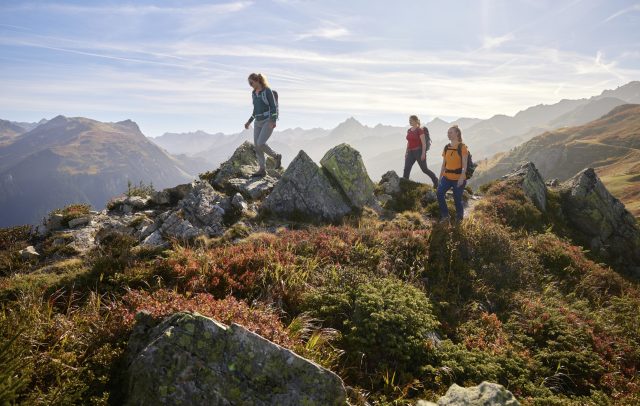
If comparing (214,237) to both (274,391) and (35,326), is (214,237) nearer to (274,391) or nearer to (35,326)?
(35,326)

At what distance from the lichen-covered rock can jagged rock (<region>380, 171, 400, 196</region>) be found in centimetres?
1547

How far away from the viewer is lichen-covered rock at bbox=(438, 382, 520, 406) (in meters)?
4.75

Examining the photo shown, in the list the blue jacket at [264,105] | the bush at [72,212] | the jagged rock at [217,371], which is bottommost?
the jagged rock at [217,371]

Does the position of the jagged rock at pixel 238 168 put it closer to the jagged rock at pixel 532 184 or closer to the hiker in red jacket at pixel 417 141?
the hiker in red jacket at pixel 417 141

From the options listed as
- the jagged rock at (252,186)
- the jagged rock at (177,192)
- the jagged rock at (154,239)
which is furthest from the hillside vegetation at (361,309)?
the jagged rock at (177,192)

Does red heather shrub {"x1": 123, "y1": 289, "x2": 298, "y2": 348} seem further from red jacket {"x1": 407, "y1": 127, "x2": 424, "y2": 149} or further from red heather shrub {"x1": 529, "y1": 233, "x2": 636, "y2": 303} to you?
red jacket {"x1": 407, "y1": 127, "x2": 424, "y2": 149}

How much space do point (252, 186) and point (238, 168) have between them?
284 centimetres

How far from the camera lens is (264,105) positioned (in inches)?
606

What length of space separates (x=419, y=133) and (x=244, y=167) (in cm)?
1001

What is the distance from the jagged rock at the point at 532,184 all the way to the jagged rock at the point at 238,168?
1449 cm

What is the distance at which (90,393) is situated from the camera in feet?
14.7

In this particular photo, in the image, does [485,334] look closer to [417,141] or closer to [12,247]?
[417,141]

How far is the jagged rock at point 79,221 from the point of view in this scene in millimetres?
14049

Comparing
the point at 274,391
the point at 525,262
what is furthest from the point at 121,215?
the point at 525,262
